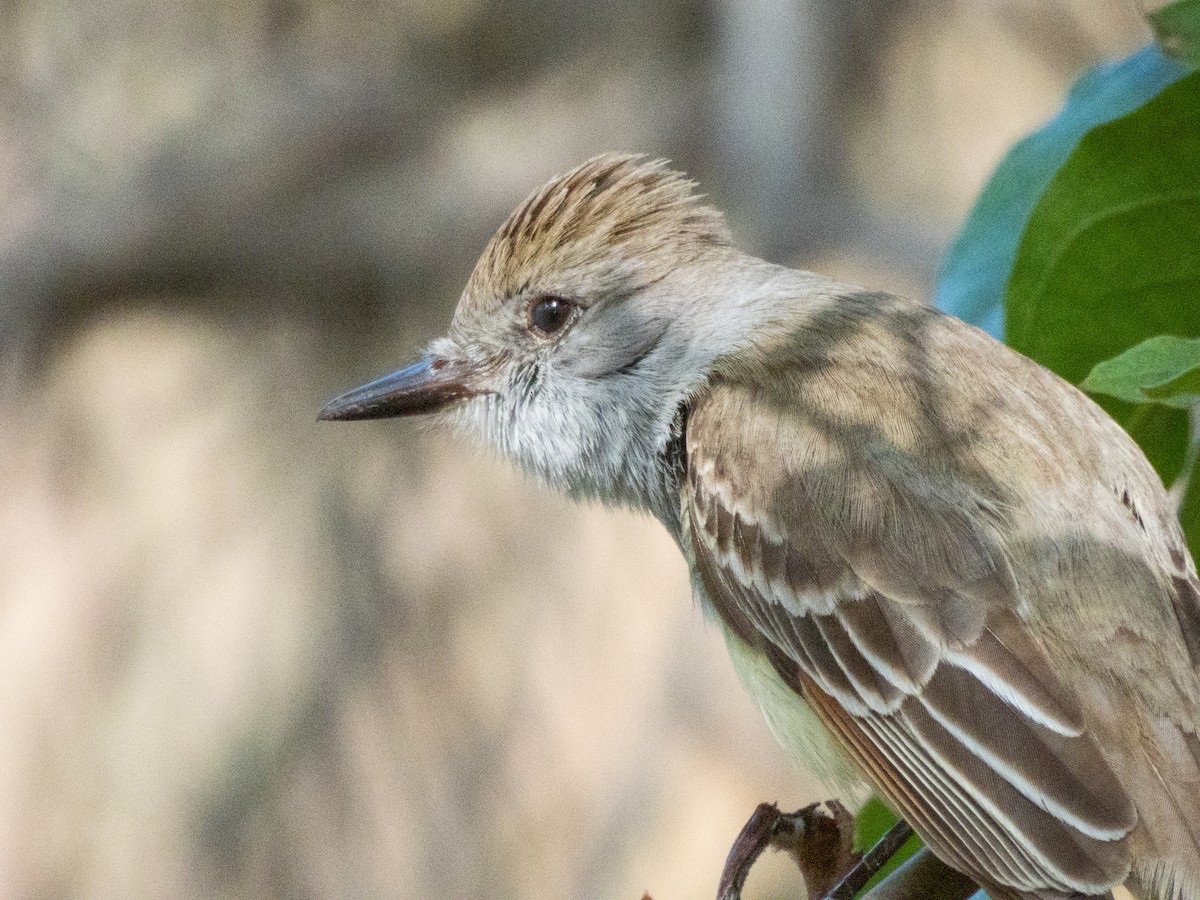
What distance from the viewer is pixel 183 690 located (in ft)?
17.8

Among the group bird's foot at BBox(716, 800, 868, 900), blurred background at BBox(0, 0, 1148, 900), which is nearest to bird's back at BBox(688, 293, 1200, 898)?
bird's foot at BBox(716, 800, 868, 900)

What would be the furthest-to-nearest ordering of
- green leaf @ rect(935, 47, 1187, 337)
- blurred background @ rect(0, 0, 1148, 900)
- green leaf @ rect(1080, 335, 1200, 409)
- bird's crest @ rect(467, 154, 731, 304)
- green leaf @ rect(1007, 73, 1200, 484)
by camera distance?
blurred background @ rect(0, 0, 1148, 900), bird's crest @ rect(467, 154, 731, 304), green leaf @ rect(935, 47, 1187, 337), green leaf @ rect(1007, 73, 1200, 484), green leaf @ rect(1080, 335, 1200, 409)

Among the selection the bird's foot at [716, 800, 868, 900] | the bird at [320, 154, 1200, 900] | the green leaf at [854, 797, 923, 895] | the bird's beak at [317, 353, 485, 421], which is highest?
the bird's beak at [317, 353, 485, 421]

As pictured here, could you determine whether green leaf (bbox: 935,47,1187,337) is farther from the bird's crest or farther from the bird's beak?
the bird's beak

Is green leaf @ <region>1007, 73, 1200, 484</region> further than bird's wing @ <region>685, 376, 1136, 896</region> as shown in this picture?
Yes

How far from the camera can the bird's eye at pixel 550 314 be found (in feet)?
9.32

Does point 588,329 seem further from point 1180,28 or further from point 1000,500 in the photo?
point 1180,28

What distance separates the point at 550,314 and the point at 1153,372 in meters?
1.46

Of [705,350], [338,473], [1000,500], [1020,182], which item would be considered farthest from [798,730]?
[338,473]

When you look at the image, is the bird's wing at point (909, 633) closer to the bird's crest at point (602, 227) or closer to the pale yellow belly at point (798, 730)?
the pale yellow belly at point (798, 730)

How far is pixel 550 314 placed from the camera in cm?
285

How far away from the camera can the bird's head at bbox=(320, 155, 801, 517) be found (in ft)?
8.79

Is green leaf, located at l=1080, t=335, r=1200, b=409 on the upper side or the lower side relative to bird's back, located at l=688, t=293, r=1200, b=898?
upper

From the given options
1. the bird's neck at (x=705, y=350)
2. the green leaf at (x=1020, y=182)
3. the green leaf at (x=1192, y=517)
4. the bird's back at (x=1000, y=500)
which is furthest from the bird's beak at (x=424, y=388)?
the green leaf at (x=1192, y=517)
